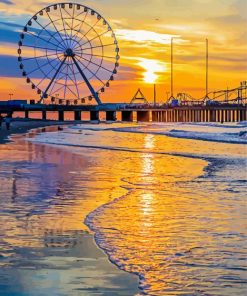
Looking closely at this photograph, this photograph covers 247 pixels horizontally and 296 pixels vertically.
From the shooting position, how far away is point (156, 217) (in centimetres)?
799

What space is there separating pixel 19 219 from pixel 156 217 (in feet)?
5.35

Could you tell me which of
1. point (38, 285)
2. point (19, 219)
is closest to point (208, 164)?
point (19, 219)

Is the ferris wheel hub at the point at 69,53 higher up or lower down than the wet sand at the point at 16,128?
higher up

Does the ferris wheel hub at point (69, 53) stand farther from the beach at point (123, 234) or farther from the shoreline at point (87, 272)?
the shoreline at point (87, 272)

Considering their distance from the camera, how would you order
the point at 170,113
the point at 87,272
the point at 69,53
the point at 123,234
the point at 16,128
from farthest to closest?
1. the point at 170,113
2. the point at 69,53
3. the point at 16,128
4. the point at 123,234
5. the point at 87,272

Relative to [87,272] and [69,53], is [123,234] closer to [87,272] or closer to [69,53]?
[87,272]

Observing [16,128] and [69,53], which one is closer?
[16,128]

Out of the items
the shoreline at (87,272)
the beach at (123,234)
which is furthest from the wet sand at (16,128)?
the shoreline at (87,272)

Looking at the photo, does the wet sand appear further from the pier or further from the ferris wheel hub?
the pier

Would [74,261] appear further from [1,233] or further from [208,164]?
[208,164]

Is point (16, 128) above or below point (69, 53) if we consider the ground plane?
below

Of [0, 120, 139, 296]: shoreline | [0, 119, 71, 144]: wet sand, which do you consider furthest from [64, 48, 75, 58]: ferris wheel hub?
[0, 120, 139, 296]: shoreline

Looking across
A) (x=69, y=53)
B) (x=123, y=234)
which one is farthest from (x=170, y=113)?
(x=123, y=234)

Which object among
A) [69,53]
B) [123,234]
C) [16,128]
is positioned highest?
[69,53]
